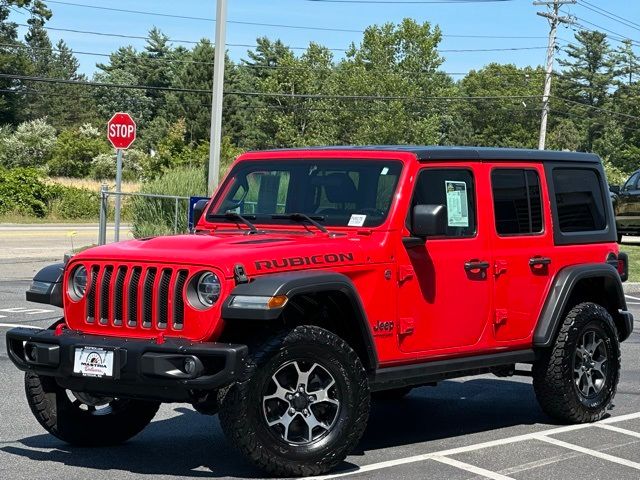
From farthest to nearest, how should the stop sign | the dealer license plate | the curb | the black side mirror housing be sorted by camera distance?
the stop sign < the curb < the black side mirror housing < the dealer license plate

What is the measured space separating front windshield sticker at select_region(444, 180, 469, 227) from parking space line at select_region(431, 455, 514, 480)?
1.48 metres

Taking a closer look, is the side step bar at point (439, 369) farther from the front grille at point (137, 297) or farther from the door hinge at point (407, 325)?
the front grille at point (137, 297)

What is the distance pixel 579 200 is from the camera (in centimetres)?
907

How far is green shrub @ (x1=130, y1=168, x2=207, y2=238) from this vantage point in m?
26.3

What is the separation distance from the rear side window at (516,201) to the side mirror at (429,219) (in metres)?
0.94

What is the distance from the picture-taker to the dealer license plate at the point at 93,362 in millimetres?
6551

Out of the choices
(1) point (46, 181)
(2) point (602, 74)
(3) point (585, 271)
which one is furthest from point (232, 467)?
(2) point (602, 74)

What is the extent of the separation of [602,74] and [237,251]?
11895cm

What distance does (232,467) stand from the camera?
7.04 meters

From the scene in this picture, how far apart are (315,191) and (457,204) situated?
0.91 m

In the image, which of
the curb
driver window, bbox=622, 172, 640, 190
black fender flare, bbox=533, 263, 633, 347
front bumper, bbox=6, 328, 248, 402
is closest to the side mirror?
black fender flare, bbox=533, 263, 633, 347

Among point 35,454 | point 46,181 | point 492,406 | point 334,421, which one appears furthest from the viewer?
point 46,181

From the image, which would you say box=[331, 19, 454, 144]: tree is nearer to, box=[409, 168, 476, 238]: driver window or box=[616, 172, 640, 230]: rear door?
box=[616, 172, 640, 230]: rear door

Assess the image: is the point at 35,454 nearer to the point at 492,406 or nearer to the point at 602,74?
the point at 492,406
